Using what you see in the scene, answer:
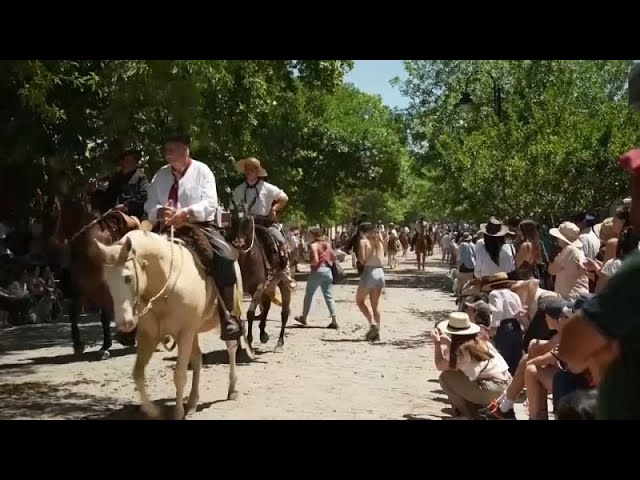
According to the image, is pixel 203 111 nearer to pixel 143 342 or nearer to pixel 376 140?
pixel 143 342

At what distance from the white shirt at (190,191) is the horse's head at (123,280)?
4.06 ft

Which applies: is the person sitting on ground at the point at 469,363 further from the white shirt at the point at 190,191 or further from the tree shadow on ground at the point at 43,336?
the tree shadow on ground at the point at 43,336

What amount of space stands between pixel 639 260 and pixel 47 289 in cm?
1494

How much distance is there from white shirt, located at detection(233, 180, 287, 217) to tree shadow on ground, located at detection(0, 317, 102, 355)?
3.66m

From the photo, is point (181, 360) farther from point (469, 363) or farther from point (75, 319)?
point (75, 319)

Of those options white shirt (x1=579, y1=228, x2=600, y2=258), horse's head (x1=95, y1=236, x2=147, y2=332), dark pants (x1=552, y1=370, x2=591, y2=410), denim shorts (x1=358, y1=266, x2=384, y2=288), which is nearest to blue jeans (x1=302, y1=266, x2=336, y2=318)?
denim shorts (x1=358, y1=266, x2=384, y2=288)

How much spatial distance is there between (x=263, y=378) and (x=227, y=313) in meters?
2.47

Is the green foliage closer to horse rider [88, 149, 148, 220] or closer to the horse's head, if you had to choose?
horse rider [88, 149, 148, 220]

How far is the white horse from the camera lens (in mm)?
6191

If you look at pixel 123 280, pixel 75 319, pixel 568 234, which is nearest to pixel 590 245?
pixel 568 234

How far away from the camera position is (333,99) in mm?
41156

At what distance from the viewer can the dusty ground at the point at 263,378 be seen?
324 inches

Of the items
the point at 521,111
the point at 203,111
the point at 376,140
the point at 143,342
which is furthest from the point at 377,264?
the point at 376,140

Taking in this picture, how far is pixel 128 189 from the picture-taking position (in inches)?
380
